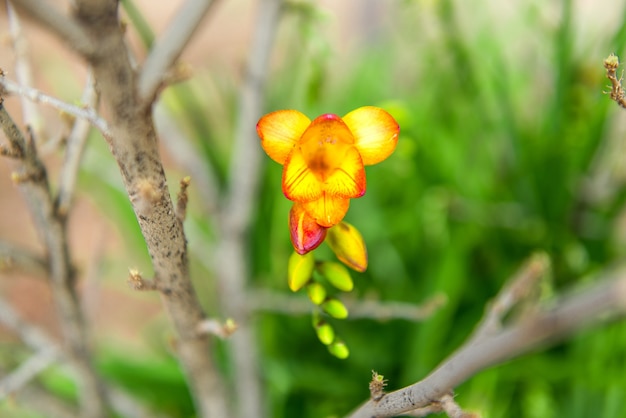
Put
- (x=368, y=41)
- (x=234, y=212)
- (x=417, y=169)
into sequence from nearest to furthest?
(x=234, y=212)
(x=417, y=169)
(x=368, y=41)

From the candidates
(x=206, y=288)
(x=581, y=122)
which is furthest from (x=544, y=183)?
(x=206, y=288)

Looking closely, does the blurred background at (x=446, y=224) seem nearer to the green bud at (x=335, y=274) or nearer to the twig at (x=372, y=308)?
the twig at (x=372, y=308)

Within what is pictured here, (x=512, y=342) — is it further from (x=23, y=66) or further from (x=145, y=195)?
(x=23, y=66)

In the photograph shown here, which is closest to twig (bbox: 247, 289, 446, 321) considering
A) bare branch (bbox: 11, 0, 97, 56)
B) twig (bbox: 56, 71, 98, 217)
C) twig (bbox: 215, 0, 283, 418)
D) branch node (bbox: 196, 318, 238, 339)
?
twig (bbox: 215, 0, 283, 418)

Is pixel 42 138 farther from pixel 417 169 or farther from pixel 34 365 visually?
pixel 417 169

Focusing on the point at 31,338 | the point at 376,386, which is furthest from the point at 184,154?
the point at 376,386
